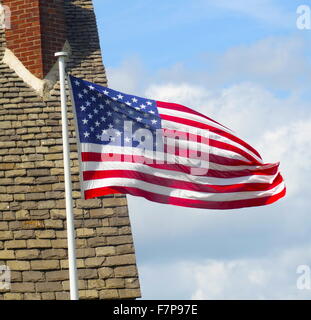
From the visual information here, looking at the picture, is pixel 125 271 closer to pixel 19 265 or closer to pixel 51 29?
pixel 19 265

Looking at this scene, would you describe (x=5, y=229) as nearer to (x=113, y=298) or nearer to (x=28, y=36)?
(x=113, y=298)

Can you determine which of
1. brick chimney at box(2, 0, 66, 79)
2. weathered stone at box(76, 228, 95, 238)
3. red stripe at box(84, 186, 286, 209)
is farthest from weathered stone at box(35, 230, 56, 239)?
brick chimney at box(2, 0, 66, 79)

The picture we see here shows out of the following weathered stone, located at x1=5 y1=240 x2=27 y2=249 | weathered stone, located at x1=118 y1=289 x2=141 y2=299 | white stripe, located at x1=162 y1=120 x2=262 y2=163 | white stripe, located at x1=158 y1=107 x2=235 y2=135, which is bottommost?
weathered stone, located at x1=118 y1=289 x2=141 y2=299

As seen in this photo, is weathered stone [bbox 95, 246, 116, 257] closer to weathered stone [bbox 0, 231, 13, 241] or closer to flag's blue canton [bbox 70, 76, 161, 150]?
weathered stone [bbox 0, 231, 13, 241]

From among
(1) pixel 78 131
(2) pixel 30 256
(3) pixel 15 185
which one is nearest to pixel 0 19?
(3) pixel 15 185

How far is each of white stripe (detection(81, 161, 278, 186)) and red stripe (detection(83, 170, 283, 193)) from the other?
0.04 m

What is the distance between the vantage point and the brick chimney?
1730 cm

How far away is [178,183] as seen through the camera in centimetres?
1191

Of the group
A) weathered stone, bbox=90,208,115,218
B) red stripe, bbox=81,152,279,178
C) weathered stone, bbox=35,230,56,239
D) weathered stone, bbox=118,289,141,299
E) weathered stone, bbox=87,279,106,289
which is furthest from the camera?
weathered stone, bbox=90,208,115,218

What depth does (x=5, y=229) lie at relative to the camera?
1432 cm

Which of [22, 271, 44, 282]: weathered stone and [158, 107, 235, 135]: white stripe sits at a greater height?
[158, 107, 235, 135]: white stripe

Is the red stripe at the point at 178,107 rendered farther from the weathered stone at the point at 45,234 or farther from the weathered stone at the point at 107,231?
the weathered stone at the point at 45,234

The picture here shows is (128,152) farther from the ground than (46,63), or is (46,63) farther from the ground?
(46,63)

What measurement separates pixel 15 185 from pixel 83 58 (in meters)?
3.57
